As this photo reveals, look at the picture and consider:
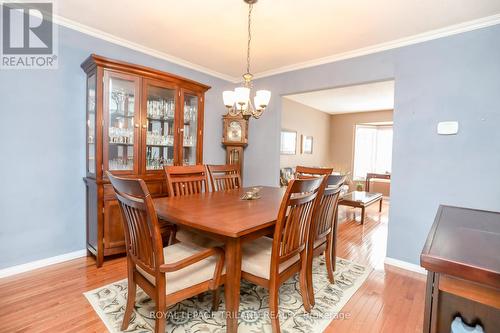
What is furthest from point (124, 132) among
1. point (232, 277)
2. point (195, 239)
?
point (232, 277)

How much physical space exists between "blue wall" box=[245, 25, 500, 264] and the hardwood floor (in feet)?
1.76

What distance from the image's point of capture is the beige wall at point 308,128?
5.80 m

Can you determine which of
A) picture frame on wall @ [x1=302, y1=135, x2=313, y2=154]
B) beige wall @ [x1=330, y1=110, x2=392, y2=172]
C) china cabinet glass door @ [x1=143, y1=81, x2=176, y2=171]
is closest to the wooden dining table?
china cabinet glass door @ [x1=143, y1=81, x2=176, y2=171]

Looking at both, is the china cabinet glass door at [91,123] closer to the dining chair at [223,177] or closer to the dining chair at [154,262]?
the dining chair at [223,177]

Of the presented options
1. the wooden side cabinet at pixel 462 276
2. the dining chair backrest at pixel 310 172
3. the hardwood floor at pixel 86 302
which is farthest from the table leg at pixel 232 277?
the dining chair backrest at pixel 310 172

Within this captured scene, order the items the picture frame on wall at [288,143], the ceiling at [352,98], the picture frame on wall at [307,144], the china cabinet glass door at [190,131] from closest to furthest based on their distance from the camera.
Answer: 1. the china cabinet glass door at [190,131]
2. the ceiling at [352,98]
3. the picture frame on wall at [288,143]
4. the picture frame on wall at [307,144]

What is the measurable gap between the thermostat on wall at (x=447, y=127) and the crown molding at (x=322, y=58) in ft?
2.75

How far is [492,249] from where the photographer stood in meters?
0.85

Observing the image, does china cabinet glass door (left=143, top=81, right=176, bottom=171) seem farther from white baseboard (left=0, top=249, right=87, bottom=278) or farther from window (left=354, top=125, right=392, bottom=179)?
window (left=354, top=125, right=392, bottom=179)

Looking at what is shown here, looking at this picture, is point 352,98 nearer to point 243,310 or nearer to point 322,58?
point 322,58

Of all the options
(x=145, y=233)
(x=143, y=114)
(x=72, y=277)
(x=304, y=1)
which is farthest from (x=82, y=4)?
(x=72, y=277)

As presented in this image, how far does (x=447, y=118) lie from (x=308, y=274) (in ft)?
6.60

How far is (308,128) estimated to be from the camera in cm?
659

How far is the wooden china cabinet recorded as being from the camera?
239 centimetres
